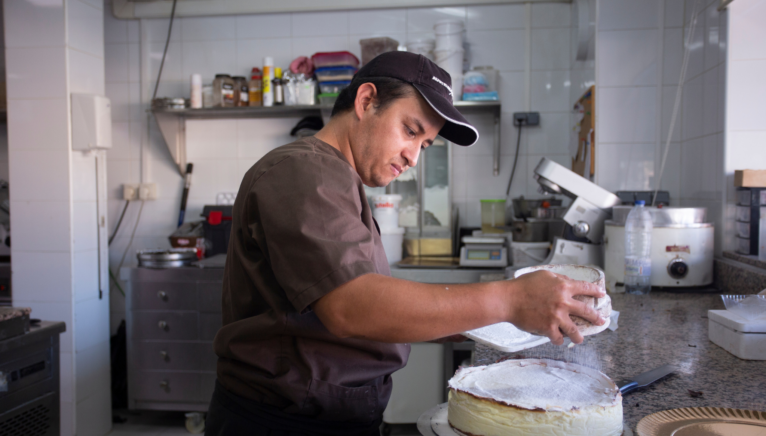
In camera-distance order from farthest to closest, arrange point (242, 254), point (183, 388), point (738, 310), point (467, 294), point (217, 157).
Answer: point (217, 157), point (183, 388), point (738, 310), point (242, 254), point (467, 294)

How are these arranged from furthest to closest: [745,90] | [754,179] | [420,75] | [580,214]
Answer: [580,214]
[745,90]
[754,179]
[420,75]

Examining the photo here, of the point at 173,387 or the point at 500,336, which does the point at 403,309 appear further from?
the point at 173,387

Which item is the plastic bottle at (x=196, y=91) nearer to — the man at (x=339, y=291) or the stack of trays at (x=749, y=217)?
the man at (x=339, y=291)

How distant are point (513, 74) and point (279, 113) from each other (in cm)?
164

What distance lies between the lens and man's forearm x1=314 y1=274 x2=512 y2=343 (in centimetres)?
73

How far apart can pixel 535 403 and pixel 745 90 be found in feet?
5.81

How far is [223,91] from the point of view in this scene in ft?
11.2

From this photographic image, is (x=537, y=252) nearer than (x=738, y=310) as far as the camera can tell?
No

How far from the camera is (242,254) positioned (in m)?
0.92

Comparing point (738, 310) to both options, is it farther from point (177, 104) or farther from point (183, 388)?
point (177, 104)

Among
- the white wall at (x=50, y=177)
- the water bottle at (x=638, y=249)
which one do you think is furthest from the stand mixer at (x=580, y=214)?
the white wall at (x=50, y=177)


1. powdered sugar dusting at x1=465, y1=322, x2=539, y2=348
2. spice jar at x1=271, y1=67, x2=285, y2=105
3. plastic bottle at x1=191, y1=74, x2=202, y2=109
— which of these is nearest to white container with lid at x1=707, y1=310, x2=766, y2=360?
powdered sugar dusting at x1=465, y1=322, x2=539, y2=348

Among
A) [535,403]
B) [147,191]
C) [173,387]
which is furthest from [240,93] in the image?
[535,403]

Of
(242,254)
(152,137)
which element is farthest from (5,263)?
(242,254)
